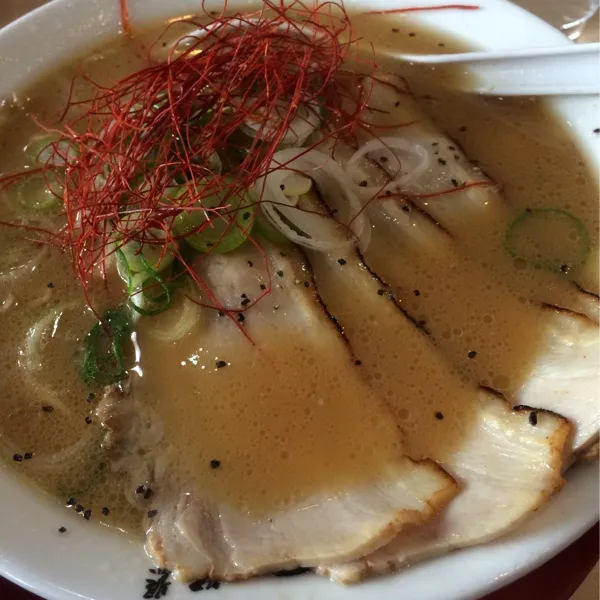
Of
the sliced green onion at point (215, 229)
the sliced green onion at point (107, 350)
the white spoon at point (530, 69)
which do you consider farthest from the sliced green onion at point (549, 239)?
the sliced green onion at point (107, 350)

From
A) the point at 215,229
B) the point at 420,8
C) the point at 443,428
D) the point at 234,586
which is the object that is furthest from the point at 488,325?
the point at 420,8

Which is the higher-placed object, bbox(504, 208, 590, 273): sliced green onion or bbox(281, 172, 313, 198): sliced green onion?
bbox(281, 172, 313, 198): sliced green onion

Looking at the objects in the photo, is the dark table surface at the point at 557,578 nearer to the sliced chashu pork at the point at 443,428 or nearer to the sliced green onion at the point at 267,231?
the sliced chashu pork at the point at 443,428

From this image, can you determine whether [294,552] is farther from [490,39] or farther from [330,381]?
[490,39]

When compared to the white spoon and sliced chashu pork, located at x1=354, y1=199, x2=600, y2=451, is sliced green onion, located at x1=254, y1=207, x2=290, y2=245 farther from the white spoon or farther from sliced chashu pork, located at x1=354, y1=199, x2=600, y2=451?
the white spoon

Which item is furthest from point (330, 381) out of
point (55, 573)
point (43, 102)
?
point (43, 102)

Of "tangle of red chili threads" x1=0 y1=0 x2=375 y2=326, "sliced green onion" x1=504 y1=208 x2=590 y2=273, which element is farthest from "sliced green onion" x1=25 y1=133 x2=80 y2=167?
"sliced green onion" x1=504 y1=208 x2=590 y2=273

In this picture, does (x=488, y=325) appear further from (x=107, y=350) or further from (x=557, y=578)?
(x=107, y=350)
